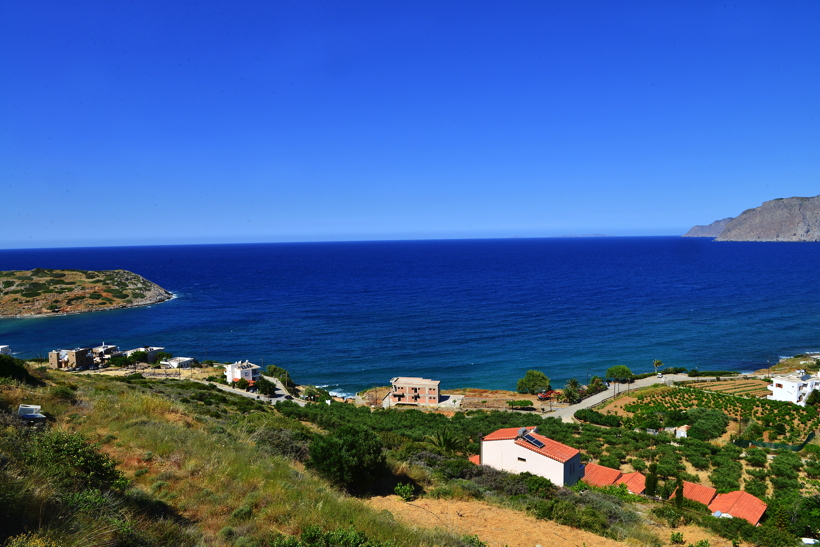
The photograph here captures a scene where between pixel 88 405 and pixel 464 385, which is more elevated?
pixel 88 405

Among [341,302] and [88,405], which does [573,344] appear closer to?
[341,302]

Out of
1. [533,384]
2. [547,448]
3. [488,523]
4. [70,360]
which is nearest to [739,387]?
[533,384]

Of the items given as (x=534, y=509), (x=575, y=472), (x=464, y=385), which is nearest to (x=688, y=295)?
(x=464, y=385)

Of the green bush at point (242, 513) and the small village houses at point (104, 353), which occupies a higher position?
the green bush at point (242, 513)

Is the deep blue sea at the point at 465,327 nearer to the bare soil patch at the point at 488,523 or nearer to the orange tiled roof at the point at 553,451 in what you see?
the orange tiled roof at the point at 553,451

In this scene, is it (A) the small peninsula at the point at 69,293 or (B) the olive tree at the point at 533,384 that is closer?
(B) the olive tree at the point at 533,384

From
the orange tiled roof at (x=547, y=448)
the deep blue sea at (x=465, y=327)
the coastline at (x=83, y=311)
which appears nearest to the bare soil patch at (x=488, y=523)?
the orange tiled roof at (x=547, y=448)
